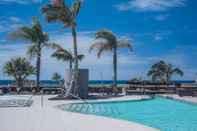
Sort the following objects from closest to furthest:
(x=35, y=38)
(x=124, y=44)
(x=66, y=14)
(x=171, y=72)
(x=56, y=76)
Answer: (x=66, y=14)
(x=124, y=44)
(x=35, y=38)
(x=171, y=72)
(x=56, y=76)

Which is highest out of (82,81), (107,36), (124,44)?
(107,36)

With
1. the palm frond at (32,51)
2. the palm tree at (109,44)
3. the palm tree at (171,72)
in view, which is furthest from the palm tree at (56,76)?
the palm tree at (109,44)

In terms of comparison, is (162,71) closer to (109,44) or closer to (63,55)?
(63,55)

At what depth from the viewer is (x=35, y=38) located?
33.9 metres

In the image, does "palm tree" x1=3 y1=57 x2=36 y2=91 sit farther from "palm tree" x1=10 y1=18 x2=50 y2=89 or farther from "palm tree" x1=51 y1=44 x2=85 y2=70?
"palm tree" x1=10 y1=18 x2=50 y2=89

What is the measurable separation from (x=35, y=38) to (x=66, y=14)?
10.1 m

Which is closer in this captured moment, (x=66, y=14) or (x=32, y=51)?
(x=66, y=14)

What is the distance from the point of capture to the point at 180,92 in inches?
1107

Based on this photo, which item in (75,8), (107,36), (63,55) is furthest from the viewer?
(63,55)

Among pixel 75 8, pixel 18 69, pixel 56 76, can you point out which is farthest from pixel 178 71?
pixel 75 8

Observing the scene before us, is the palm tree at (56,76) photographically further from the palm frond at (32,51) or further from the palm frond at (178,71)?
the palm frond at (32,51)

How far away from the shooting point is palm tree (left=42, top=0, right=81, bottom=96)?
24219 millimetres

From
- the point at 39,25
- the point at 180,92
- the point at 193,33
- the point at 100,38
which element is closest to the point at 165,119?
the point at 180,92

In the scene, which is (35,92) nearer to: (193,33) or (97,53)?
(97,53)
